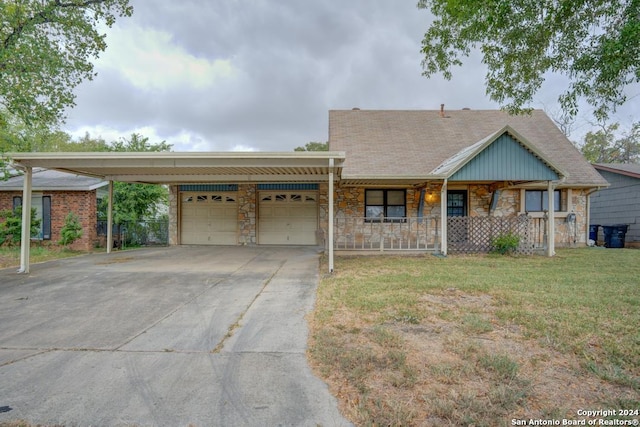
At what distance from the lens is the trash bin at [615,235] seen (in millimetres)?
13914

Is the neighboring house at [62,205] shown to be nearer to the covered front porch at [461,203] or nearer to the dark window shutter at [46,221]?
the dark window shutter at [46,221]

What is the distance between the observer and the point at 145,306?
17.2 feet

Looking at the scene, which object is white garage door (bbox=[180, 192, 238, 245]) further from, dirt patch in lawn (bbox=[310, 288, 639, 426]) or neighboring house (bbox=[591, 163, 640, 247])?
neighboring house (bbox=[591, 163, 640, 247])

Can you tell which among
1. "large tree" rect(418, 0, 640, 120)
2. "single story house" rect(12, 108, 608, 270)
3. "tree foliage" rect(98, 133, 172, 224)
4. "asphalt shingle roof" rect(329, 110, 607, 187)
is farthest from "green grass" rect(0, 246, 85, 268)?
"large tree" rect(418, 0, 640, 120)

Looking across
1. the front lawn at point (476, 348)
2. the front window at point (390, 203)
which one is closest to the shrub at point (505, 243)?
the front window at point (390, 203)

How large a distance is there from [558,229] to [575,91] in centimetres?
865

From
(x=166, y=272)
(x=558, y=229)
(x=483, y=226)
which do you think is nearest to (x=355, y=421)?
(x=166, y=272)

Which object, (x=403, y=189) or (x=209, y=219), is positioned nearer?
(x=403, y=189)

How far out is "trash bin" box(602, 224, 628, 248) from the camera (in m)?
13.9

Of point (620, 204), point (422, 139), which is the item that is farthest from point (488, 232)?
point (620, 204)

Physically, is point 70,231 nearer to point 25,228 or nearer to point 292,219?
point 25,228

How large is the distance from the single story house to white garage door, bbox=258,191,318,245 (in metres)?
0.04

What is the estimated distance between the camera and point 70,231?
12.0 m

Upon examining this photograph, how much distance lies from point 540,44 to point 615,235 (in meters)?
11.9
